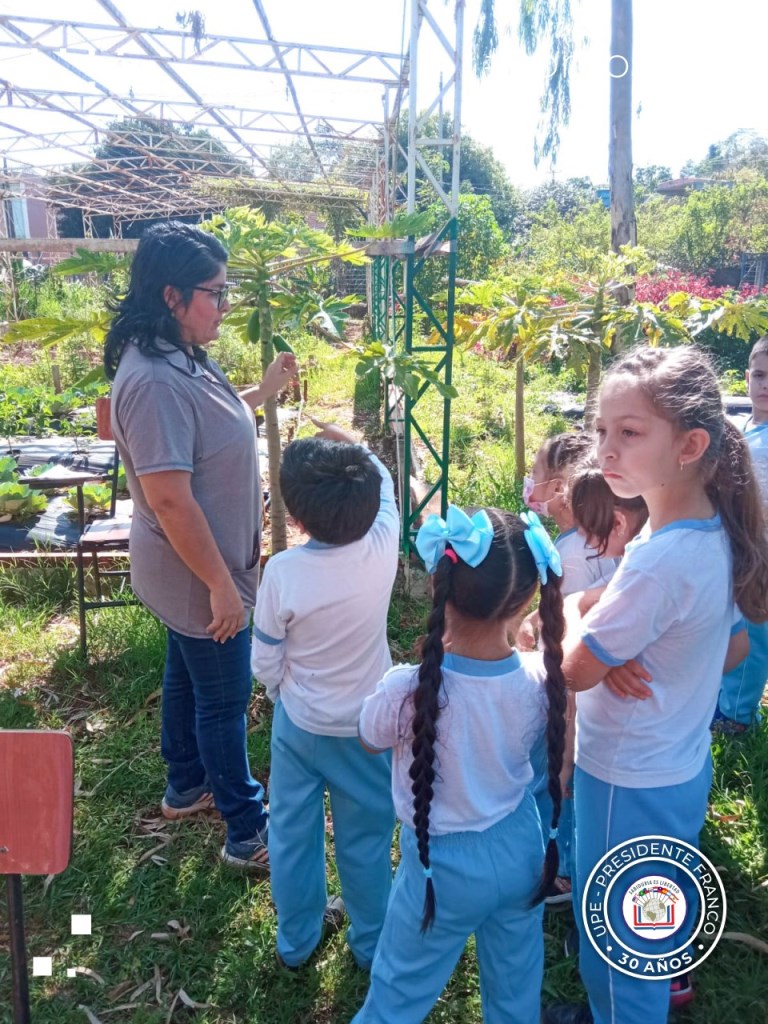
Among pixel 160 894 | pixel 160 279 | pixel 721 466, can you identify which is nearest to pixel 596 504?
pixel 721 466

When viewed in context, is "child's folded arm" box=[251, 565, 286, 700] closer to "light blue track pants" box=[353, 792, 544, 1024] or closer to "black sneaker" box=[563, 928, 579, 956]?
"light blue track pants" box=[353, 792, 544, 1024]

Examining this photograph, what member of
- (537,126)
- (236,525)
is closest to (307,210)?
(537,126)

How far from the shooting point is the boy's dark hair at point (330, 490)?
5.60ft

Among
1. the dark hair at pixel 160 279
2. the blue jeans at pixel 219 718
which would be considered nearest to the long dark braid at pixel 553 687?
the blue jeans at pixel 219 718

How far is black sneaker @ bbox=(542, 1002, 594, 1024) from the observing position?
5.84ft

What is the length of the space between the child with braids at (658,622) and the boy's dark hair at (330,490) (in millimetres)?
541

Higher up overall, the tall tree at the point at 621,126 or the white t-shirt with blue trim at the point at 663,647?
the tall tree at the point at 621,126

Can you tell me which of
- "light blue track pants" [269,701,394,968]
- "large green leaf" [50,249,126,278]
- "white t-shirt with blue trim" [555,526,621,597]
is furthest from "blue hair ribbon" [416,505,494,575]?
"large green leaf" [50,249,126,278]

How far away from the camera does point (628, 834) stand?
1.49 metres

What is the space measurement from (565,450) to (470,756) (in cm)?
117

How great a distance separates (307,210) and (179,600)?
65.0 ft

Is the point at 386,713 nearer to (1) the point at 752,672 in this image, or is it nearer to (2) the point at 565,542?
(2) the point at 565,542

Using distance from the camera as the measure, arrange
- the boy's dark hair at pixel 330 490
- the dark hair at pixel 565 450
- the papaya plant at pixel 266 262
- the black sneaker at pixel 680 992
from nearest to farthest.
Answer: the boy's dark hair at pixel 330 490, the black sneaker at pixel 680 992, the dark hair at pixel 565 450, the papaya plant at pixel 266 262

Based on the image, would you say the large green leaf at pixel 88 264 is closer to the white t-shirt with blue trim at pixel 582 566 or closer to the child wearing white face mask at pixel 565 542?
the child wearing white face mask at pixel 565 542
